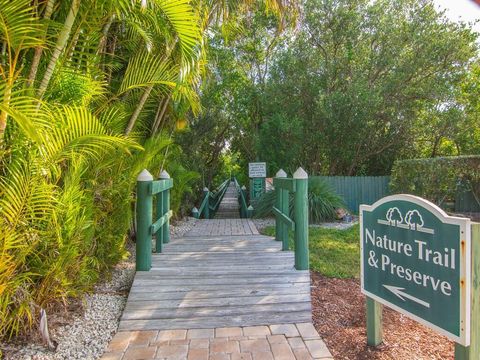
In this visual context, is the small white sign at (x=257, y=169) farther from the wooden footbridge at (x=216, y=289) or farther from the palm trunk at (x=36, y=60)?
the palm trunk at (x=36, y=60)

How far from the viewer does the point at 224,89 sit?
12727mm

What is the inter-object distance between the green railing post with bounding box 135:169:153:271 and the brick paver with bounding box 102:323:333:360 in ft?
3.42

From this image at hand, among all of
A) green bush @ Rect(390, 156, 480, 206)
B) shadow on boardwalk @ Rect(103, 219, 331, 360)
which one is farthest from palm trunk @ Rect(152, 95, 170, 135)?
green bush @ Rect(390, 156, 480, 206)

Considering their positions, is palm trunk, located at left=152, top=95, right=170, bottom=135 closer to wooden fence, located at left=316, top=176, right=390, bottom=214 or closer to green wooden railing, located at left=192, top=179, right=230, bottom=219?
green wooden railing, located at left=192, top=179, right=230, bottom=219

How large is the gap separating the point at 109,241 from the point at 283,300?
2024mm

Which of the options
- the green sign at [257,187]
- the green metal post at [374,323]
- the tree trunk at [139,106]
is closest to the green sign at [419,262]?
the green metal post at [374,323]

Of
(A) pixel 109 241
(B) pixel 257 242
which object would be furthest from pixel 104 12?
(B) pixel 257 242

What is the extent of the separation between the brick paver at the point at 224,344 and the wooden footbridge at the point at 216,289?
2cm

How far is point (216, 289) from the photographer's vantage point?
3.62 m

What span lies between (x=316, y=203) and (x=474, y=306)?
7118mm

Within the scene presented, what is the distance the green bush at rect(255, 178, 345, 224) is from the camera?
356 inches

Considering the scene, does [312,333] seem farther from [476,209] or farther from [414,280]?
[476,209]

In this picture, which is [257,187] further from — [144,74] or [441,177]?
[144,74]

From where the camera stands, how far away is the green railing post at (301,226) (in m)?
3.97
